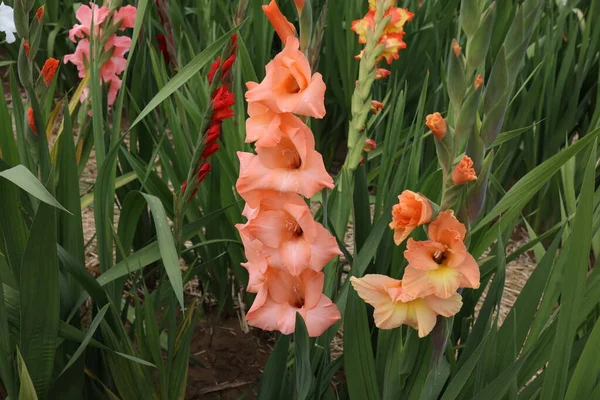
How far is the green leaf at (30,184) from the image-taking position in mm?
777

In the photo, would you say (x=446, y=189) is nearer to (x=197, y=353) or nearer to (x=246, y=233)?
(x=246, y=233)

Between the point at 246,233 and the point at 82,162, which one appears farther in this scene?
the point at 82,162

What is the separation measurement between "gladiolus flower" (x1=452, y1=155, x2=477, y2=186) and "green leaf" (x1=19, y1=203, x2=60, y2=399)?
0.49 m

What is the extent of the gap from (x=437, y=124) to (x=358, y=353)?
38cm

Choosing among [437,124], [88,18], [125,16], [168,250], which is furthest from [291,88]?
[88,18]

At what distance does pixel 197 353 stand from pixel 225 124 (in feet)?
1.55

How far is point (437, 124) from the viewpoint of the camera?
24.9 inches

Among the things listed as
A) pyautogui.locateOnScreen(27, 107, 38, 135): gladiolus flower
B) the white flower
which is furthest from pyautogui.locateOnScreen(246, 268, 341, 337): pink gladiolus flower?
the white flower

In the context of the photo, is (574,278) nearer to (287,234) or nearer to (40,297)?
(287,234)

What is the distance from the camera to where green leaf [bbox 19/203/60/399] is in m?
0.88

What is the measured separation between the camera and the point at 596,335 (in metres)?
0.78

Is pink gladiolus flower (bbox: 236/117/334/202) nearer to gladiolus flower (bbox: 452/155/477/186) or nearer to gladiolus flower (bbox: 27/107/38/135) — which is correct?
gladiolus flower (bbox: 452/155/477/186)

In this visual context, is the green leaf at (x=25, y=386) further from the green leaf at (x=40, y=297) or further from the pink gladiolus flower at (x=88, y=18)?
the pink gladiolus flower at (x=88, y=18)

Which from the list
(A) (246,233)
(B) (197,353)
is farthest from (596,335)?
(B) (197,353)
